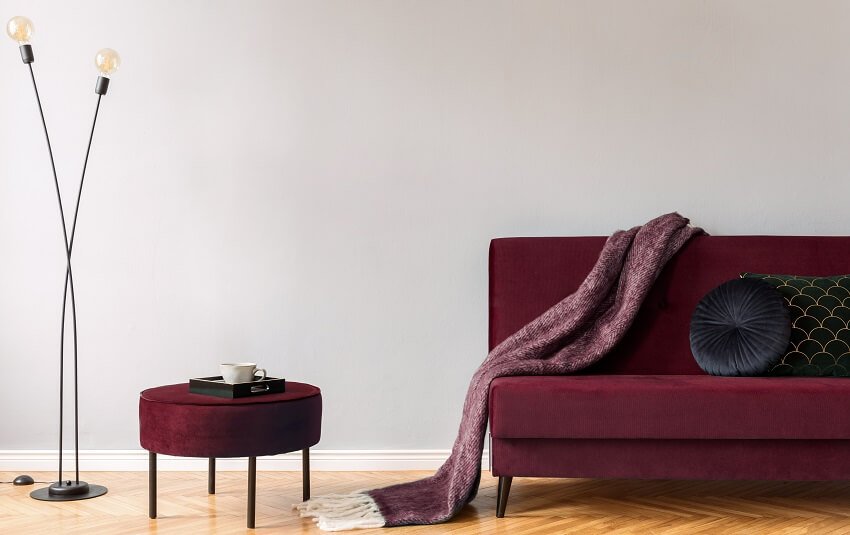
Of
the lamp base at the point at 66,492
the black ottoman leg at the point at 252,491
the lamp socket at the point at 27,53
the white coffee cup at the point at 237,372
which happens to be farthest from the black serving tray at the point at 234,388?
the lamp socket at the point at 27,53

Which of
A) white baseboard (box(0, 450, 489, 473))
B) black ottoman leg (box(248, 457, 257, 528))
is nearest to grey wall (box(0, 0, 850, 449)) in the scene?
white baseboard (box(0, 450, 489, 473))

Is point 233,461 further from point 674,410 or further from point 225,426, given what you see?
point 674,410

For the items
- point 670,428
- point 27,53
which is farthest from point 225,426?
point 27,53

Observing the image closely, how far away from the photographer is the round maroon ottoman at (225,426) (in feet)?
8.47

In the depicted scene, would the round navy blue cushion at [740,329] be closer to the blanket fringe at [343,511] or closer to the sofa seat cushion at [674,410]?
the sofa seat cushion at [674,410]

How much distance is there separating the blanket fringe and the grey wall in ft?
2.15

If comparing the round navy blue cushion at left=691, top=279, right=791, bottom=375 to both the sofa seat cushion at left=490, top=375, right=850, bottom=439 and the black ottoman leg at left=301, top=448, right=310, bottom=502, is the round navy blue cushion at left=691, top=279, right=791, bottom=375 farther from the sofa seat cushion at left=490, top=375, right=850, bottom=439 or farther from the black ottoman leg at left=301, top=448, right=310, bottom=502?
the black ottoman leg at left=301, top=448, right=310, bottom=502

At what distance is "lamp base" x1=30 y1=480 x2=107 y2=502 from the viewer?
300 centimetres

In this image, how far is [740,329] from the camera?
2.96m

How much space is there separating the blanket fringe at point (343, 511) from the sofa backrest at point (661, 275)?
32.4 inches

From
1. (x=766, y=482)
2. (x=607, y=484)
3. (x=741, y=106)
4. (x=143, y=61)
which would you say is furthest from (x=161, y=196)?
(x=766, y=482)

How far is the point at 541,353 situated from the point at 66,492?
1735mm

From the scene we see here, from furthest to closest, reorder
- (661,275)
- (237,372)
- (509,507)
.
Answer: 1. (661,275)
2. (509,507)
3. (237,372)

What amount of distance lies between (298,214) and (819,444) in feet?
6.86
